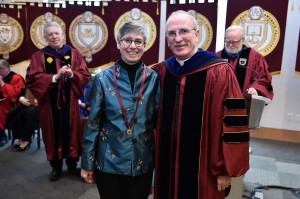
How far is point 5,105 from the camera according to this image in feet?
14.1

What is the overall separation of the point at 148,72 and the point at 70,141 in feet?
6.46

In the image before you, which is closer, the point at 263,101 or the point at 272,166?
the point at 263,101

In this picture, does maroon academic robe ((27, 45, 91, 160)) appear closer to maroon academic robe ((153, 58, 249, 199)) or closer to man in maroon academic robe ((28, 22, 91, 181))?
man in maroon academic robe ((28, 22, 91, 181))

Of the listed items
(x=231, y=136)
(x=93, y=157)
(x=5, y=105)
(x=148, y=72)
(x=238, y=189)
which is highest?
(x=148, y=72)

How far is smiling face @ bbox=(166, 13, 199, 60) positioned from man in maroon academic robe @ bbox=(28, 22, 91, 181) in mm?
1768

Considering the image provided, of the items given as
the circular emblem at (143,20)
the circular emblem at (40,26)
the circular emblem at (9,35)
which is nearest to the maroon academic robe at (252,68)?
the circular emblem at (143,20)

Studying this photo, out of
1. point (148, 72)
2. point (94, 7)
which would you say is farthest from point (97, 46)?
point (148, 72)

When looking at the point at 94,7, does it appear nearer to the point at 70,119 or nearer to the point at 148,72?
the point at 70,119

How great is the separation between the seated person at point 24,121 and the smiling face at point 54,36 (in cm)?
149

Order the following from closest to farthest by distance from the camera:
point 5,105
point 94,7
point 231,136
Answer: point 231,136 < point 5,105 < point 94,7

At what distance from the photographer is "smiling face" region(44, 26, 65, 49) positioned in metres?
3.04

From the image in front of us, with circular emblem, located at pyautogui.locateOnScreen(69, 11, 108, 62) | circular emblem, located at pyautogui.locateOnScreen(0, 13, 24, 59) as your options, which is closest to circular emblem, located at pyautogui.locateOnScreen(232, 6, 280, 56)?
circular emblem, located at pyautogui.locateOnScreen(69, 11, 108, 62)

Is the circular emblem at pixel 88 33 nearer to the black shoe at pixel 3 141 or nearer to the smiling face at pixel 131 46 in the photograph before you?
the black shoe at pixel 3 141

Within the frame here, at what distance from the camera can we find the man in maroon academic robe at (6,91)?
4219mm
